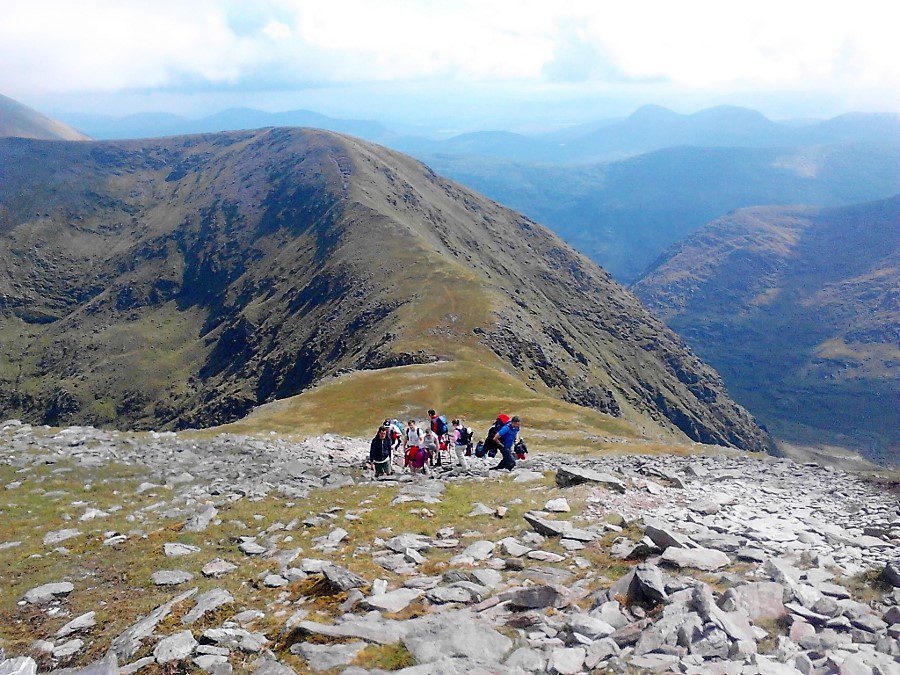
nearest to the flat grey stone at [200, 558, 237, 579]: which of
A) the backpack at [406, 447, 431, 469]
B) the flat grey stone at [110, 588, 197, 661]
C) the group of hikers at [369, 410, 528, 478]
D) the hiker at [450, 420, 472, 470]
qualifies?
the flat grey stone at [110, 588, 197, 661]

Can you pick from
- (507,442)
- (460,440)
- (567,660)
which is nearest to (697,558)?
(567,660)

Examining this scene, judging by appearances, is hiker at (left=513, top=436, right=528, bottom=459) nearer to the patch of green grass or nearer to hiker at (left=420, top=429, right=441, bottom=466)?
hiker at (left=420, top=429, right=441, bottom=466)

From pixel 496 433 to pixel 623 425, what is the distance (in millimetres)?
55328

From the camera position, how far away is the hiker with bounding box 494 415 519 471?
28562 millimetres

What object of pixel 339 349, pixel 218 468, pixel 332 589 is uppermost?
pixel 332 589

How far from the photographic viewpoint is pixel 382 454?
27562 mm

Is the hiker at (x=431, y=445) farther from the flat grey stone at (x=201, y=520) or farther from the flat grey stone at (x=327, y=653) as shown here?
the flat grey stone at (x=327, y=653)

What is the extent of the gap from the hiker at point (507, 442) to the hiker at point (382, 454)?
5469 millimetres

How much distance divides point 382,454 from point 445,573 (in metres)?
13.8

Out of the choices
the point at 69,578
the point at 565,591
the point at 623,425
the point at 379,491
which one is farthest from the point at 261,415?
the point at 565,591

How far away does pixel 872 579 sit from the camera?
12375 mm

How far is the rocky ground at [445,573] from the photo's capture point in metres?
10.3

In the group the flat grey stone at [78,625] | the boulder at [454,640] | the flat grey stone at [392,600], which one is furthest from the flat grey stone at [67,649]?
the boulder at [454,640]

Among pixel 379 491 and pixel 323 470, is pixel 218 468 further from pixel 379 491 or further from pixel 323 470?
pixel 379 491
